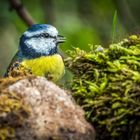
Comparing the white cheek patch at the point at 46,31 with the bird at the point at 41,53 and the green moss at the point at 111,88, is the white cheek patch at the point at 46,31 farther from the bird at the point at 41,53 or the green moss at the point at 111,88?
the green moss at the point at 111,88

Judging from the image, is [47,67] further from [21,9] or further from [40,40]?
[21,9]

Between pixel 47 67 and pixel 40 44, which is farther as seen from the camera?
pixel 40 44

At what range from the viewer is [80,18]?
A: 505 cm

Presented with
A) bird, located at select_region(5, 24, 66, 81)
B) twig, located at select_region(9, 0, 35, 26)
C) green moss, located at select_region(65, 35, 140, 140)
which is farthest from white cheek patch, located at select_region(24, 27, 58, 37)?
green moss, located at select_region(65, 35, 140, 140)

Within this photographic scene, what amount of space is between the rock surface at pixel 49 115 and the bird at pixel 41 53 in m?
1.10

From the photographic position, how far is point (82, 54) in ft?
7.62

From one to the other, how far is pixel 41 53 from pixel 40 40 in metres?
0.21

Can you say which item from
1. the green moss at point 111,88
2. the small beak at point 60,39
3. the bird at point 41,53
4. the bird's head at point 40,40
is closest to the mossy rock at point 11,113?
the green moss at point 111,88

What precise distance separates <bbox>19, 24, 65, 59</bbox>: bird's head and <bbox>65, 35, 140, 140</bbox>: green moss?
4.06ft

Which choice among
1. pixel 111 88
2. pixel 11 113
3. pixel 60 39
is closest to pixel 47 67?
pixel 60 39

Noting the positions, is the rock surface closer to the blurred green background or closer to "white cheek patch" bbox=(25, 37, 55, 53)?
"white cheek patch" bbox=(25, 37, 55, 53)

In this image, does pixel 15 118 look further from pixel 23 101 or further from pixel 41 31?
Answer: pixel 41 31

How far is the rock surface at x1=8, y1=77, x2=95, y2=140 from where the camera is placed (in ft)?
6.03

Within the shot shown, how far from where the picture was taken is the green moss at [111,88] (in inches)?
74.2
